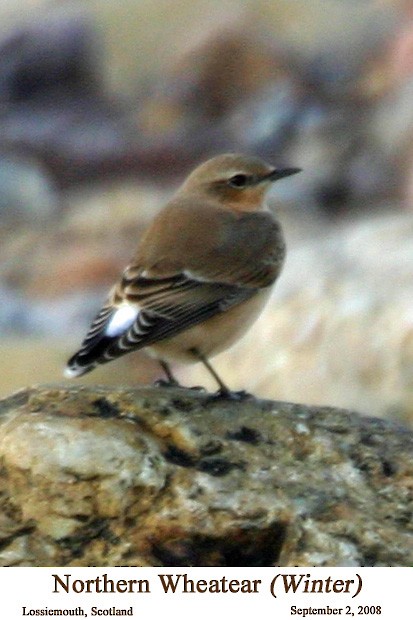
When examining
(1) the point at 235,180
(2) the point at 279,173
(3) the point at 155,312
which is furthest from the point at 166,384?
(2) the point at 279,173

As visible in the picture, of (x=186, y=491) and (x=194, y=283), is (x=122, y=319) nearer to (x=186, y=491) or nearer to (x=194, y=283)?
(x=194, y=283)

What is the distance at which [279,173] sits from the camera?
8.26 meters

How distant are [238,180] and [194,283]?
3.44ft

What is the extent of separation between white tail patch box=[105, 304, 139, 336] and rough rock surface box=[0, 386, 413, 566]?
65cm

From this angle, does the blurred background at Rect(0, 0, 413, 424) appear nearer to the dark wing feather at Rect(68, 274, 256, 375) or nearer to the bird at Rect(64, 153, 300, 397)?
the bird at Rect(64, 153, 300, 397)

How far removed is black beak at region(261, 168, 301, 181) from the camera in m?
8.21

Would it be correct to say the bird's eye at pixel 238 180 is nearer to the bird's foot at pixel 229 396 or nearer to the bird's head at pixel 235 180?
the bird's head at pixel 235 180

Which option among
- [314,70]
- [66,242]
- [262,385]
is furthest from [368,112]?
[262,385]

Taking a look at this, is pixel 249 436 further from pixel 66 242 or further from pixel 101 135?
pixel 101 135

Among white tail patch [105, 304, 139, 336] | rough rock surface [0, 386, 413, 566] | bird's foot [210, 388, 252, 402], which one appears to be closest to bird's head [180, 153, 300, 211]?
white tail patch [105, 304, 139, 336]

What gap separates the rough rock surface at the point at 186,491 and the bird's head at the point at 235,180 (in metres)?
2.07

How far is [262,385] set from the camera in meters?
11.0

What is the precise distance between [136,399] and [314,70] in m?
12.7
